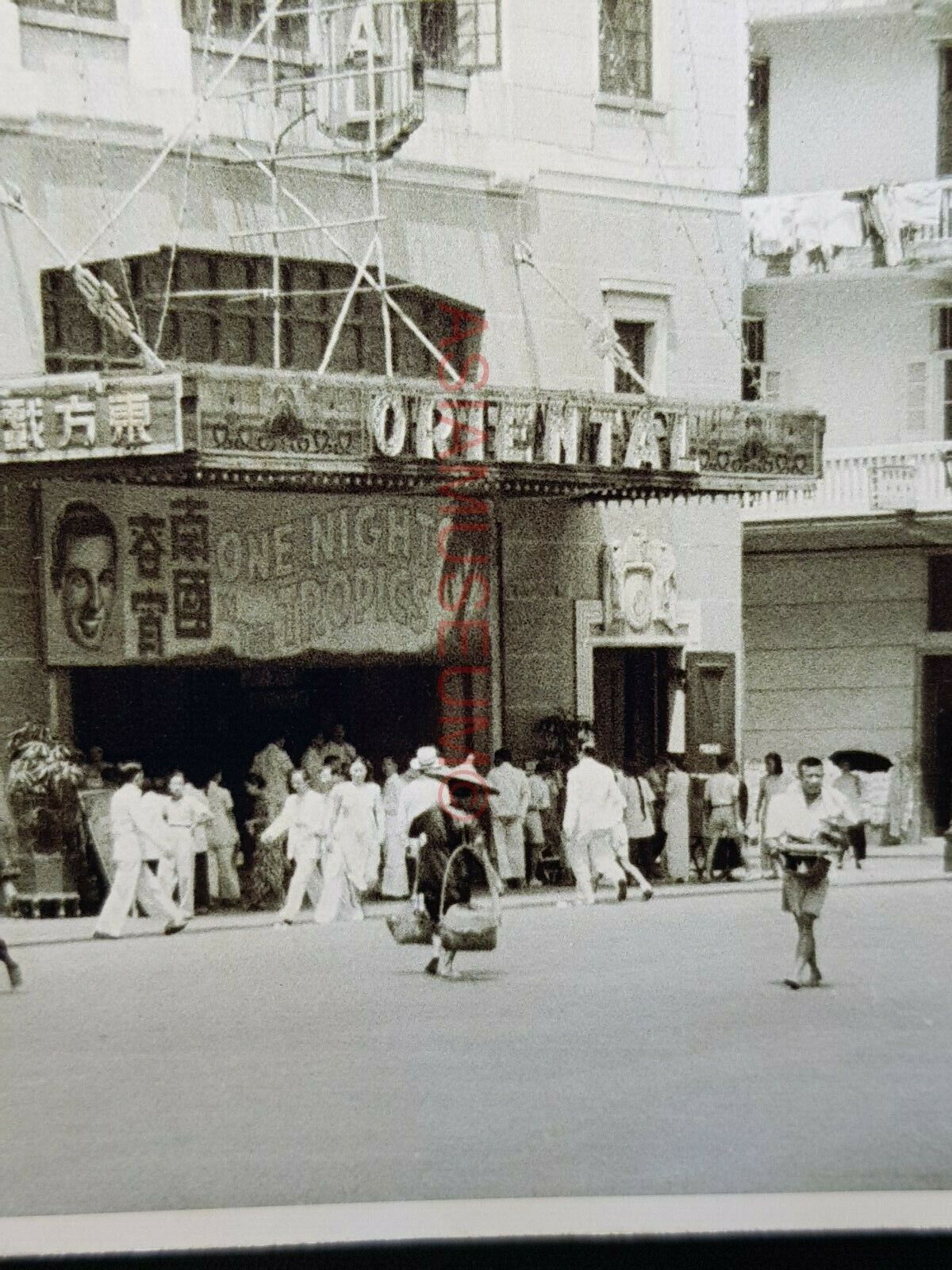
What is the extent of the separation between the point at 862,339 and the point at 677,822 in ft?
20.2

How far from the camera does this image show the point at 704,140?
18.5 metres

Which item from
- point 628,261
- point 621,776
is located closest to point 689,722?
point 621,776

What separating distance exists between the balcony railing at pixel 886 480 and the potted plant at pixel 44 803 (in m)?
5.77

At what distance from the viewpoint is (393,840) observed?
18703 millimetres

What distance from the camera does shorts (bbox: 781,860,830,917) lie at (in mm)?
14156

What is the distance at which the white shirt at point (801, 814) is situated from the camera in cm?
1373

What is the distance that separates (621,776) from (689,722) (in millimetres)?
1154

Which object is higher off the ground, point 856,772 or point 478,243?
point 478,243

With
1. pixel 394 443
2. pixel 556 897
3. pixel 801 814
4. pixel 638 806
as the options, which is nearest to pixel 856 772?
pixel 801 814

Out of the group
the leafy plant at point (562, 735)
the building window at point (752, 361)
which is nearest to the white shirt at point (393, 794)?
Answer: the leafy plant at point (562, 735)

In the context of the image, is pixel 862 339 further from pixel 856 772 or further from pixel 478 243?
pixel 478 243

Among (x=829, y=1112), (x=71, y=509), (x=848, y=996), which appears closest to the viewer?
(x=829, y=1112)

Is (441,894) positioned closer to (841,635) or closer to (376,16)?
(841,635)

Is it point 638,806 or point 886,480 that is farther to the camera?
point 638,806
